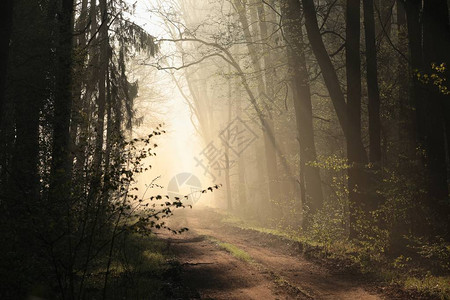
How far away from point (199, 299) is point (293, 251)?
661cm

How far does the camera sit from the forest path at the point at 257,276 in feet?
27.3

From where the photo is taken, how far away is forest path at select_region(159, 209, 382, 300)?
27.3 feet

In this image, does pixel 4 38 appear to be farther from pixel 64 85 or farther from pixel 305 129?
pixel 305 129

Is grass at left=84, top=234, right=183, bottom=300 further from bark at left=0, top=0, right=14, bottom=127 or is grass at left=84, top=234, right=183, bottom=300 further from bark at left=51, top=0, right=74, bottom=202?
bark at left=0, top=0, right=14, bottom=127

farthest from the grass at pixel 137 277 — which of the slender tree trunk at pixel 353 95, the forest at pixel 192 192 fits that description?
the slender tree trunk at pixel 353 95

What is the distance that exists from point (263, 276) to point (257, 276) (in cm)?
14

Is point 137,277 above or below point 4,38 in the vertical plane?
below

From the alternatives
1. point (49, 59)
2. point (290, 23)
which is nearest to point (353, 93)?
point (290, 23)

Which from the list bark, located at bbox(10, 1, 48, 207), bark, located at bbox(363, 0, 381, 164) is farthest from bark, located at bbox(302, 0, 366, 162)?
bark, located at bbox(10, 1, 48, 207)

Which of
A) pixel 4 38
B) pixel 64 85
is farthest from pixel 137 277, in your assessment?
pixel 4 38

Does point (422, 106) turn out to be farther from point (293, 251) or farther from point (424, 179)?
point (293, 251)

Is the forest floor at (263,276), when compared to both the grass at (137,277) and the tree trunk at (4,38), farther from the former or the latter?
the tree trunk at (4,38)

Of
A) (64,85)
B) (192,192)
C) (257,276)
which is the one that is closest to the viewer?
(192,192)

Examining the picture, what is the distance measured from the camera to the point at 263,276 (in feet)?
31.7
